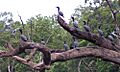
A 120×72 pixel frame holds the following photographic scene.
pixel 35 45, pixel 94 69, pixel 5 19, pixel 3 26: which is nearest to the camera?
pixel 35 45

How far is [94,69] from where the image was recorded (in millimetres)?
23922

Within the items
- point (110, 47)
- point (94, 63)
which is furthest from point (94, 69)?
point (110, 47)

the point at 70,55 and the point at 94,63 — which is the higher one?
the point at 70,55

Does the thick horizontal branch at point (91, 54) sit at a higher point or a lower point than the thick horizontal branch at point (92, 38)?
lower

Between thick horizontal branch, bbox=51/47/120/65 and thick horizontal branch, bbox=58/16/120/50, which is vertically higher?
thick horizontal branch, bbox=58/16/120/50

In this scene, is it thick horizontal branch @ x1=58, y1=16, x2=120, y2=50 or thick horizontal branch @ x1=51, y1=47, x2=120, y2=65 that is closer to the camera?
thick horizontal branch @ x1=58, y1=16, x2=120, y2=50

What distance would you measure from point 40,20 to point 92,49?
803 inches

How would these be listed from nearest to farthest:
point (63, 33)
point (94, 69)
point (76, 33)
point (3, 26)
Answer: point (76, 33), point (94, 69), point (63, 33), point (3, 26)

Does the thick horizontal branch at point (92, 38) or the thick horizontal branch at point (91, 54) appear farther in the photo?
the thick horizontal branch at point (91, 54)

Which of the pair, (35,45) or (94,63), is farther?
(94,63)

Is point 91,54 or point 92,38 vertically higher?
point 92,38

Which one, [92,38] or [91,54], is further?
[91,54]

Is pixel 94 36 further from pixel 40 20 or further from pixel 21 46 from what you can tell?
pixel 40 20

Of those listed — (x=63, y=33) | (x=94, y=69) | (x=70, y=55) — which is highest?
(x=70, y=55)
